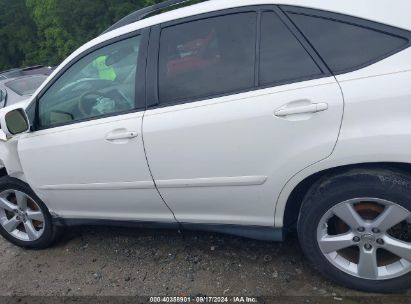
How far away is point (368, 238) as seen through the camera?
240cm

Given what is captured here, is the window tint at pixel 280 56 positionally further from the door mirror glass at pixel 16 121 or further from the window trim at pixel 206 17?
the door mirror glass at pixel 16 121

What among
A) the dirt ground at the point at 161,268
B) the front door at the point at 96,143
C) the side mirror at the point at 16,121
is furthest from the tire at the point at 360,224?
the side mirror at the point at 16,121

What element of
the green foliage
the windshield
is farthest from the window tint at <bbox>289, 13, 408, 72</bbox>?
the green foliage

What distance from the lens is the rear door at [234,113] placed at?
90.0 inches

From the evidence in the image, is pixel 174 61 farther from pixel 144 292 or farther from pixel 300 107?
pixel 144 292

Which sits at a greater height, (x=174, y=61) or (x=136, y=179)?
(x=174, y=61)

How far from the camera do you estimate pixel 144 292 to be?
2949mm

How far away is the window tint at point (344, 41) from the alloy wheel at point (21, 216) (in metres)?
2.52

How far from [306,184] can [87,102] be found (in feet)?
5.26

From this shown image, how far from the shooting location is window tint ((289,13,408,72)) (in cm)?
221

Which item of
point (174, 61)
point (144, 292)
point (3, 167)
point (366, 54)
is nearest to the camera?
point (366, 54)

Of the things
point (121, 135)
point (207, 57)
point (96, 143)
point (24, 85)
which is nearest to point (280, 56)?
point (207, 57)

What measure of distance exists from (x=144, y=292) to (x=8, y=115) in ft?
5.22

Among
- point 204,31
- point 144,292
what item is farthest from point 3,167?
point 204,31
